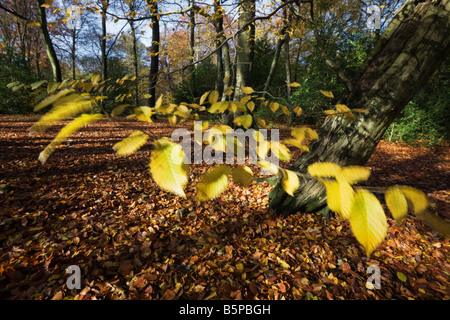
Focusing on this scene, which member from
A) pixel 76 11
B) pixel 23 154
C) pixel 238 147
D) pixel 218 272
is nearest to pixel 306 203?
pixel 218 272

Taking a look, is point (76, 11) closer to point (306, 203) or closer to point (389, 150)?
point (306, 203)

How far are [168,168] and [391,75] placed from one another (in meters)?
1.91

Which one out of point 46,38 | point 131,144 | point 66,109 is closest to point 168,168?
point 131,144

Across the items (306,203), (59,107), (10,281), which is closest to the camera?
(59,107)

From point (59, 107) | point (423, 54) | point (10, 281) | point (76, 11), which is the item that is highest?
point (76, 11)

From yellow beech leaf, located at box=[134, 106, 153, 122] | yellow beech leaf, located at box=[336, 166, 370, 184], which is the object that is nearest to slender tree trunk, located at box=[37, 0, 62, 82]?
yellow beech leaf, located at box=[134, 106, 153, 122]

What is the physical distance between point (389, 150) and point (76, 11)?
28.6ft

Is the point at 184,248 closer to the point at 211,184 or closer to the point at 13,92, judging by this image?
the point at 211,184

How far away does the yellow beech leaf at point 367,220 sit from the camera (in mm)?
462

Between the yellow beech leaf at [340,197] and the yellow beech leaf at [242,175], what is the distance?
0.83 ft

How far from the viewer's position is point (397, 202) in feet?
1.66

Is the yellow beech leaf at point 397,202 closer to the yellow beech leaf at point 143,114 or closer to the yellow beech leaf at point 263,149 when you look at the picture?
the yellow beech leaf at point 263,149

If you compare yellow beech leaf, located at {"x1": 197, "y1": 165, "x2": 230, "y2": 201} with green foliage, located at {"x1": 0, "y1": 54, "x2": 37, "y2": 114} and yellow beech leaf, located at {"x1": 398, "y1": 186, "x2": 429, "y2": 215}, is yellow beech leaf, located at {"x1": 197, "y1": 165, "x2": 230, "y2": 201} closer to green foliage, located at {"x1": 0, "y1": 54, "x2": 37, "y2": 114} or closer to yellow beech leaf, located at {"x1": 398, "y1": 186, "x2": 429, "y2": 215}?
yellow beech leaf, located at {"x1": 398, "y1": 186, "x2": 429, "y2": 215}

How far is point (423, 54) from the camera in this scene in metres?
1.43
